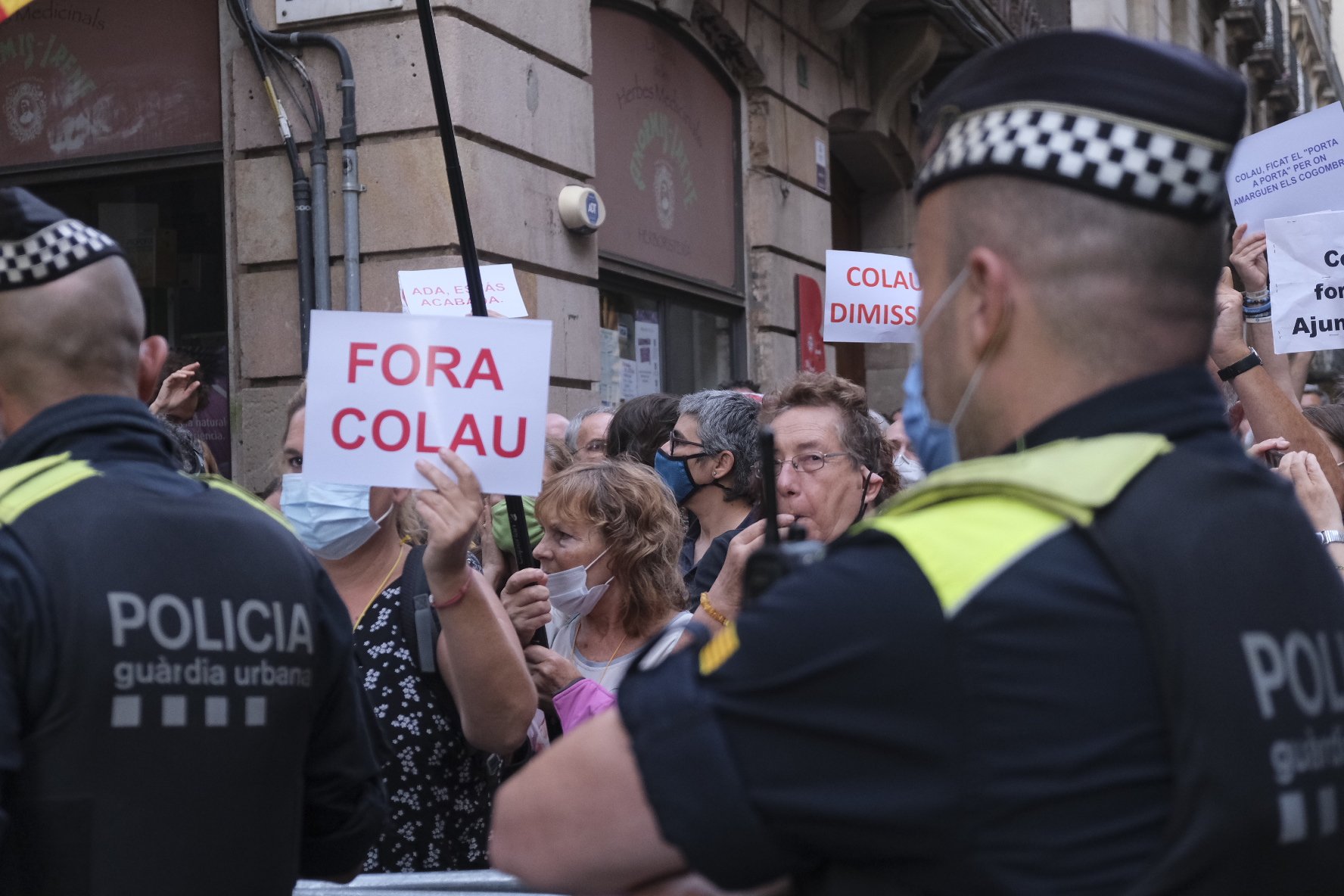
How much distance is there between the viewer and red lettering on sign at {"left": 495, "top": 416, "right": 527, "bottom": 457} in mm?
2979

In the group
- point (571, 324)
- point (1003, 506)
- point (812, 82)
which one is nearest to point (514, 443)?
point (1003, 506)

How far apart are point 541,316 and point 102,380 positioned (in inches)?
239

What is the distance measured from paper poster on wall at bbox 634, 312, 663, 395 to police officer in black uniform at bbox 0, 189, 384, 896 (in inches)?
306

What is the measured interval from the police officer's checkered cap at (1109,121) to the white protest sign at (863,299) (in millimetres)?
5332

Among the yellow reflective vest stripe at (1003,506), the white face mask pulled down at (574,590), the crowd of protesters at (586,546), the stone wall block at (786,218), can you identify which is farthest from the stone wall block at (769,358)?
the yellow reflective vest stripe at (1003,506)

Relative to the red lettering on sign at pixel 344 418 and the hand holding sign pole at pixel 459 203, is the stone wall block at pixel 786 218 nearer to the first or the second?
the hand holding sign pole at pixel 459 203

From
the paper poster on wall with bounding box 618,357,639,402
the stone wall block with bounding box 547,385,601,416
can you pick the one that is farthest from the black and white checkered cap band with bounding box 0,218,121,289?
the paper poster on wall with bounding box 618,357,639,402

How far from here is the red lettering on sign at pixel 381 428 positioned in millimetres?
2949

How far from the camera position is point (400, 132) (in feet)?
25.2

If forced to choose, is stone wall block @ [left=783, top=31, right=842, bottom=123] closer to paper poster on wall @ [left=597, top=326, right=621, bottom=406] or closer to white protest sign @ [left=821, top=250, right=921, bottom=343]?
paper poster on wall @ [left=597, top=326, right=621, bottom=406]

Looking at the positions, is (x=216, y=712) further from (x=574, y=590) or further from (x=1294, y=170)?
(x=1294, y=170)

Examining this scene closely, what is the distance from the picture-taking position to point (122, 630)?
76.9 inches

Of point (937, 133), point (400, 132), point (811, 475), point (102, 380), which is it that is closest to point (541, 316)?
point (400, 132)

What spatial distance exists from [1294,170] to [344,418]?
3.64 metres
